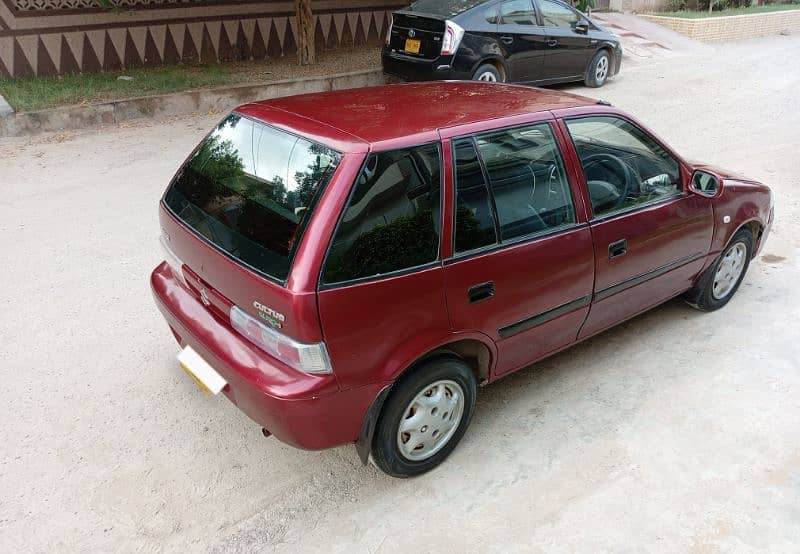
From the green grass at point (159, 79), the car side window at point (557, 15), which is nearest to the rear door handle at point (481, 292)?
the green grass at point (159, 79)

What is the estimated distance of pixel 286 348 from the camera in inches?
101

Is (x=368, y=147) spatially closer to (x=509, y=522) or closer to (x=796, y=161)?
(x=509, y=522)

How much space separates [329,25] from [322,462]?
11666 millimetres

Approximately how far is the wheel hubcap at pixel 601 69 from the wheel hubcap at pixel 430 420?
30.0 feet

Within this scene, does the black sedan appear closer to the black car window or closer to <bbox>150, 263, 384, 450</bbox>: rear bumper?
the black car window

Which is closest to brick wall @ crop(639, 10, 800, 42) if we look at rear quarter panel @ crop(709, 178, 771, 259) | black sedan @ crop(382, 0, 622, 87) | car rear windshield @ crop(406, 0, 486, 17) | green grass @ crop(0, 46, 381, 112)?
black sedan @ crop(382, 0, 622, 87)

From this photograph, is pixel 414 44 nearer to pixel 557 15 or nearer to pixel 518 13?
pixel 518 13

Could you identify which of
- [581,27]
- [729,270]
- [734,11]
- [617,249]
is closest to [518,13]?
[581,27]

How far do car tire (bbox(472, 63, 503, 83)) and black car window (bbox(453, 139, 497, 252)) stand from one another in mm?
6593

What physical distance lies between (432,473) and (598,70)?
30.8 ft

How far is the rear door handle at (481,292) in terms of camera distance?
9.54 feet

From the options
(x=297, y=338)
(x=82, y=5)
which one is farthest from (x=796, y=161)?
(x=82, y=5)

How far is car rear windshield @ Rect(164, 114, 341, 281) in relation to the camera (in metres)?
2.63

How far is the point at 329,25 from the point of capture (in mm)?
13117
